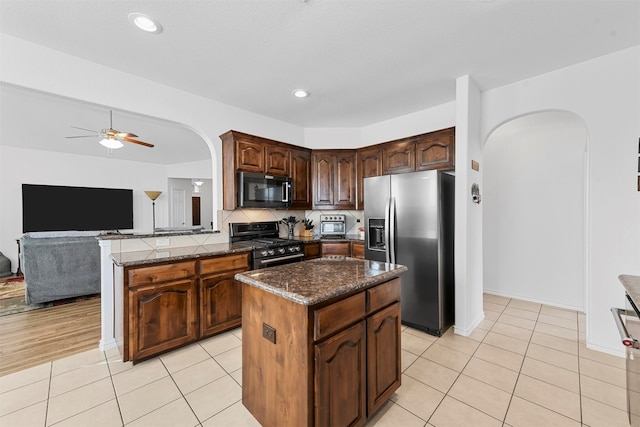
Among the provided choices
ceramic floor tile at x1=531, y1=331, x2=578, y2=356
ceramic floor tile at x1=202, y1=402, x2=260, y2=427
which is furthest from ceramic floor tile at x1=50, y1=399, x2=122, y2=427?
ceramic floor tile at x1=531, y1=331, x2=578, y2=356

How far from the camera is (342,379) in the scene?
1.39m

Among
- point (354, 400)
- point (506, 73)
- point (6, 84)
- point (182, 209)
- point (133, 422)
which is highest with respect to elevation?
point (506, 73)

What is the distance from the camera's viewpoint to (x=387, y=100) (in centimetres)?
333

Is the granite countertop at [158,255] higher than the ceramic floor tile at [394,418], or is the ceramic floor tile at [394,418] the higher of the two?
the granite countertop at [158,255]

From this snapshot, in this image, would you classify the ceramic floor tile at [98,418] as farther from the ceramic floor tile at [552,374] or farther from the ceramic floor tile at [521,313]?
the ceramic floor tile at [521,313]

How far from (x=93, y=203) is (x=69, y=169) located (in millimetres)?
896

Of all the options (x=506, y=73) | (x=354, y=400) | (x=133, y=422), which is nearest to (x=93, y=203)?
(x=133, y=422)

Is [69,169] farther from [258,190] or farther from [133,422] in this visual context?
[133,422]

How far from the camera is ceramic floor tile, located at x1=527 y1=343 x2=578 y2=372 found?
2.23 meters

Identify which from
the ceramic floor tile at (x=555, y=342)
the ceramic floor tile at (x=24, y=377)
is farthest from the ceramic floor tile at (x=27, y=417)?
the ceramic floor tile at (x=555, y=342)

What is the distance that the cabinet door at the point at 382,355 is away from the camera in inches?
61.5

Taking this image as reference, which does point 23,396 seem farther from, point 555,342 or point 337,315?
point 555,342

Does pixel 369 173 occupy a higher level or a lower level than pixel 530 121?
lower

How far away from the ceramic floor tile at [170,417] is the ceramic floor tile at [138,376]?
0.38 metres
